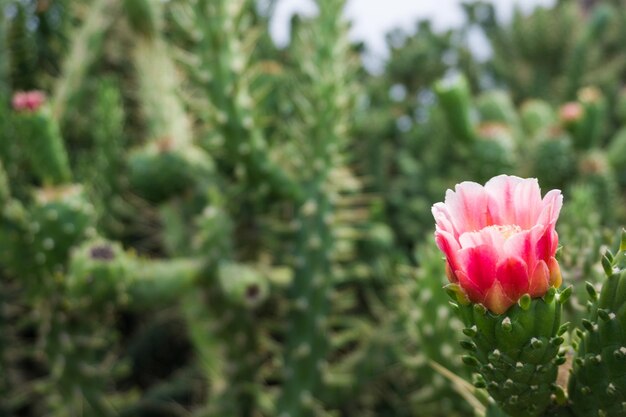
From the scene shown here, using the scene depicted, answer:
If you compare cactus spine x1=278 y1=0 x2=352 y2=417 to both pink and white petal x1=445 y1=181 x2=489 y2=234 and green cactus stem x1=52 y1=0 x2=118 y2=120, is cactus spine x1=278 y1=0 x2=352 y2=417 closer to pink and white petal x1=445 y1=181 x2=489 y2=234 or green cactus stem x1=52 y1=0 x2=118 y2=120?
green cactus stem x1=52 y1=0 x2=118 y2=120

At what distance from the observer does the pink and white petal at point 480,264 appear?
0.79m

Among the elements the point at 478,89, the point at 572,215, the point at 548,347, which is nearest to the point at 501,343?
the point at 548,347

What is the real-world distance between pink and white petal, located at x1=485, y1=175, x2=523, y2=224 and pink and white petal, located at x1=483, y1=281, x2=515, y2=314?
0.29ft

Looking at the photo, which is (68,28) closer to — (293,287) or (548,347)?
(293,287)

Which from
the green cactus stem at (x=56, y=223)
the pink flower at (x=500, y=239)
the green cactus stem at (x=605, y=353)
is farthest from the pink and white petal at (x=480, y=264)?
the green cactus stem at (x=56, y=223)

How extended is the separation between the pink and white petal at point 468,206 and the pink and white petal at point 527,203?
4 centimetres

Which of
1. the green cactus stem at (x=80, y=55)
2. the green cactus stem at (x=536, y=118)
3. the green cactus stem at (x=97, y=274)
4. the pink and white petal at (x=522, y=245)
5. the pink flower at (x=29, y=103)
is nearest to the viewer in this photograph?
the pink and white petal at (x=522, y=245)

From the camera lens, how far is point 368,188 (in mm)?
2979

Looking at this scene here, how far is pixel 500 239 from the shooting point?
0.78m

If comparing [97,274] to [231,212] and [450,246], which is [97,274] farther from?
[450,246]

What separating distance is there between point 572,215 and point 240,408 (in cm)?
105

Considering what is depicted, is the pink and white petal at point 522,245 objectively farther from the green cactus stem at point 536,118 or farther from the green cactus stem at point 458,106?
the green cactus stem at point 536,118

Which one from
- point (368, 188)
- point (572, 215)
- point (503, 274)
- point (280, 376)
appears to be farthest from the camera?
point (368, 188)

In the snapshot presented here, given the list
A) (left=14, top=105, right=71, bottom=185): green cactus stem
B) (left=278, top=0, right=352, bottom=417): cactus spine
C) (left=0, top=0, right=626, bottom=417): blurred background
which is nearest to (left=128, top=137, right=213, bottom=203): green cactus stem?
(left=0, top=0, right=626, bottom=417): blurred background
